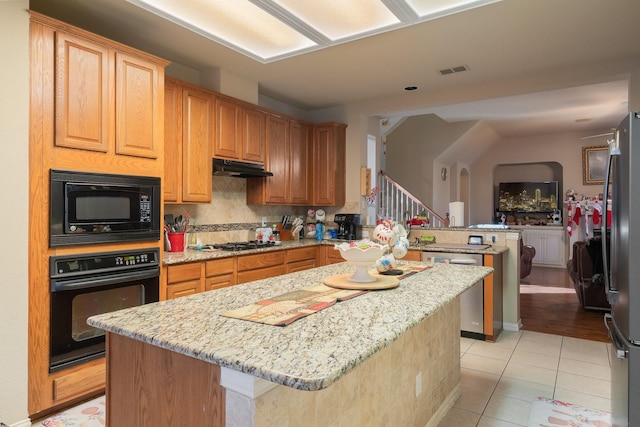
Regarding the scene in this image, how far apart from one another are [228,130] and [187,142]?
0.52 metres

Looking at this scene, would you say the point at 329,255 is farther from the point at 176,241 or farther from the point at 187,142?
the point at 187,142

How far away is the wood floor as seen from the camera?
13.7 feet

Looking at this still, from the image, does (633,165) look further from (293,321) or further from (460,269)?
(293,321)

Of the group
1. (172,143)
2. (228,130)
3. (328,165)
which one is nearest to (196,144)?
(172,143)

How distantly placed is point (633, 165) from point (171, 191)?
312 centimetres

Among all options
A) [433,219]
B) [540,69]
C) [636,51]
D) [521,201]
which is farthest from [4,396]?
[521,201]

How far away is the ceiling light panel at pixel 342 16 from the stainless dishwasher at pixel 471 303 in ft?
7.23

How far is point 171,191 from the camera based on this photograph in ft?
11.3

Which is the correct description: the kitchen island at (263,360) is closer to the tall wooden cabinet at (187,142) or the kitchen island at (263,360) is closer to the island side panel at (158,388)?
the island side panel at (158,388)

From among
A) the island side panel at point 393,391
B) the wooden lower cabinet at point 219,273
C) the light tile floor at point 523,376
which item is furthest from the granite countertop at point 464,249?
the wooden lower cabinet at point 219,273

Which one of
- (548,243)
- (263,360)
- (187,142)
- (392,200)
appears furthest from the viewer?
(548,243)

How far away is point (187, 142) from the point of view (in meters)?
3.57

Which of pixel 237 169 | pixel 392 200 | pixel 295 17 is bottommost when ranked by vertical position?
pixel 392 200

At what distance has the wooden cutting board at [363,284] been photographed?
1.83 meters
